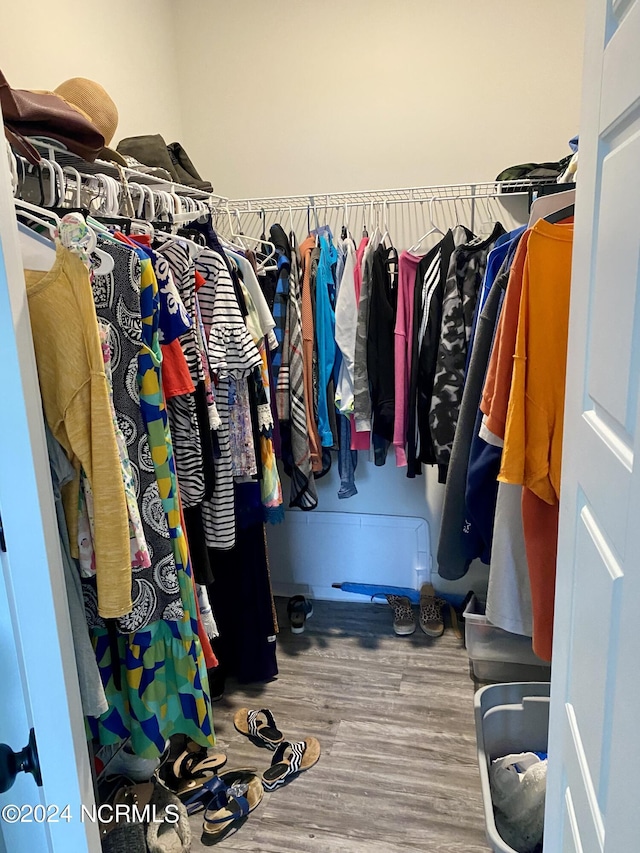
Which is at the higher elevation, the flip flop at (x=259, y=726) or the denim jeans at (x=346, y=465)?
the denim jeans at (x=346, y=465)

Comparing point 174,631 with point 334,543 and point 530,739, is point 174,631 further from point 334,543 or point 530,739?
point 334,543

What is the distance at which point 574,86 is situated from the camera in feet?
7.69

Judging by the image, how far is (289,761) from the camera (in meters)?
1.87

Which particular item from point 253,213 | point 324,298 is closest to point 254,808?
point 324,298

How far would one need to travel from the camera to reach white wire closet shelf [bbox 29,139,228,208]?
4.72ft

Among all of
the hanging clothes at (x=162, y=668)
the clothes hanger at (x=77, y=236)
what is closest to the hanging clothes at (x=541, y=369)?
the hanging clothes at (x=162, y=668)

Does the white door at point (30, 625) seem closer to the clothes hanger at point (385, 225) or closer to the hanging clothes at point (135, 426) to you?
the hanging clothes at point (135, 426)

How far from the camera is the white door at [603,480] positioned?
606mm

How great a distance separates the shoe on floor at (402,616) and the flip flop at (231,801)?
96 cm

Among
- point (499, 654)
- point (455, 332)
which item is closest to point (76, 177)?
point (455, 332)

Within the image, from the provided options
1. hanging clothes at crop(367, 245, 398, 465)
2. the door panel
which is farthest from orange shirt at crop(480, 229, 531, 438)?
hanging clothes at crop(367, 245, 398, 465)

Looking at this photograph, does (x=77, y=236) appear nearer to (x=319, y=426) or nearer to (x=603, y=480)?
(x=603, y=480)

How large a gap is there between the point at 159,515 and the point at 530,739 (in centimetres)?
129

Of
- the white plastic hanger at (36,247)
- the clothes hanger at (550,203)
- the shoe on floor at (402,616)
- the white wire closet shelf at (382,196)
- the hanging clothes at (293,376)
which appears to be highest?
the white wire closet shelf at (382,196)
